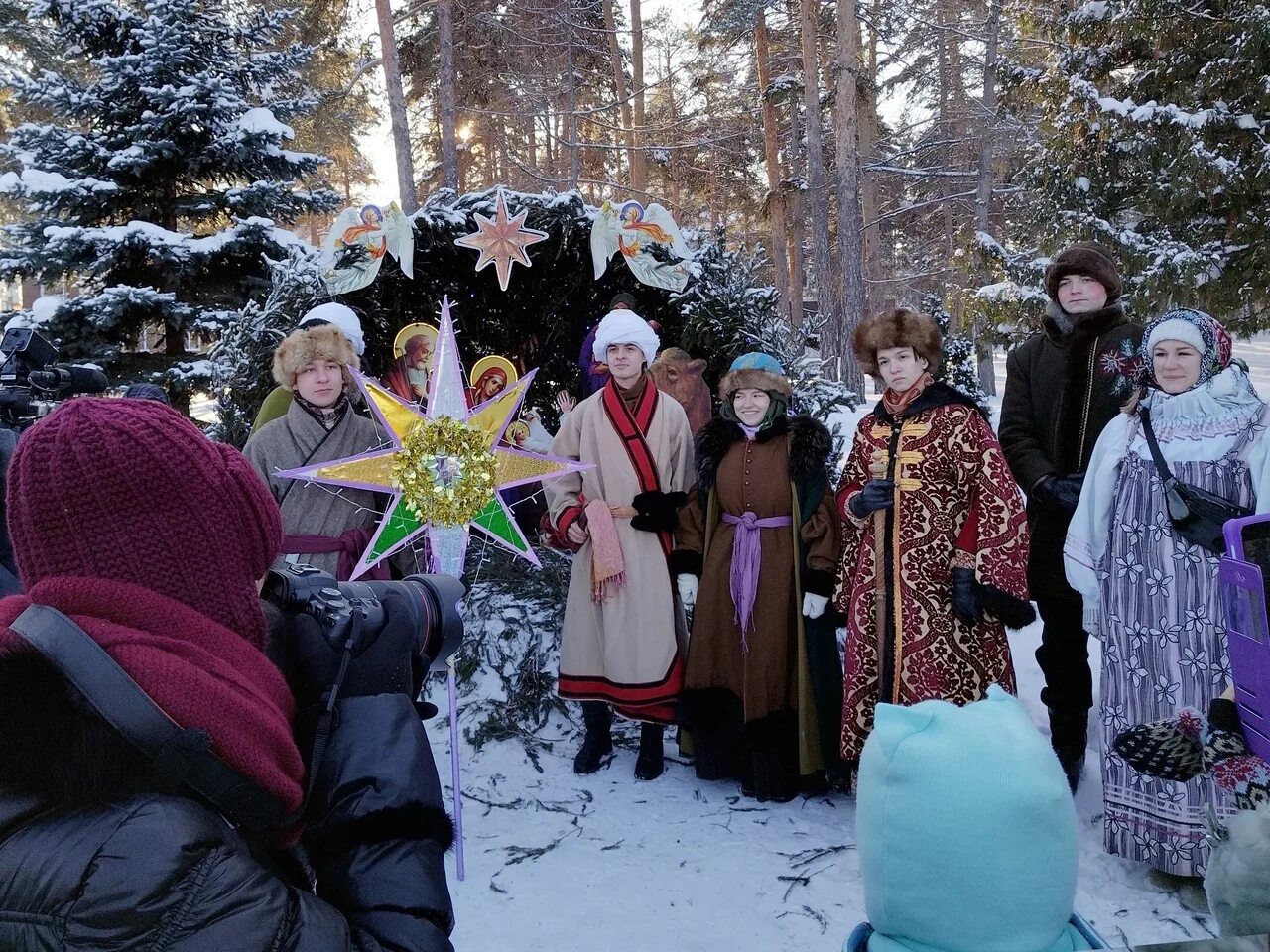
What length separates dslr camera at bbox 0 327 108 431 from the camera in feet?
9.46

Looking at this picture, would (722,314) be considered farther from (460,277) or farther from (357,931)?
(357,931)

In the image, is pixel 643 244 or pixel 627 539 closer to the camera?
→ pixel 627 539

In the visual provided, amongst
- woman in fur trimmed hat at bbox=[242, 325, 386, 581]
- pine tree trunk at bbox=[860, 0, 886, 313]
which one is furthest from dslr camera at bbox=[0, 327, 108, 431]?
pine tree trunk at bbox=[860, 0, 886, 313]

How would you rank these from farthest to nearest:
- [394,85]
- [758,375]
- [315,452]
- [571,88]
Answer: [571,88], [394,85], [758,375], [315,452]

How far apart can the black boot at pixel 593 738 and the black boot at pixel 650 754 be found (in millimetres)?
211

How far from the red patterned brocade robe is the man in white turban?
3.17 ft

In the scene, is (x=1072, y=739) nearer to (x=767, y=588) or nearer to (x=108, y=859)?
(x=767, y=588)

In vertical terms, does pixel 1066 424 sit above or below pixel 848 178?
below

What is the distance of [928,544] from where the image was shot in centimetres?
330

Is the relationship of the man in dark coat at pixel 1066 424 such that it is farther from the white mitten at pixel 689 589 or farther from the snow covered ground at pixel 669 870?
the white mitten at pixel 689 589

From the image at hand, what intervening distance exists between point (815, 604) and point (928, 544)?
0.56m

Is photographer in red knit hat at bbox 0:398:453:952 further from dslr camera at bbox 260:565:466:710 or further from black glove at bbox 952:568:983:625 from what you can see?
black glove at bbox 952:568:983:625

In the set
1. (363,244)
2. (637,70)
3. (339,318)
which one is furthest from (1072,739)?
(637,70)

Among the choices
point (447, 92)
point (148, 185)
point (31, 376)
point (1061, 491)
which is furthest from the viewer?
point (447, 92)
